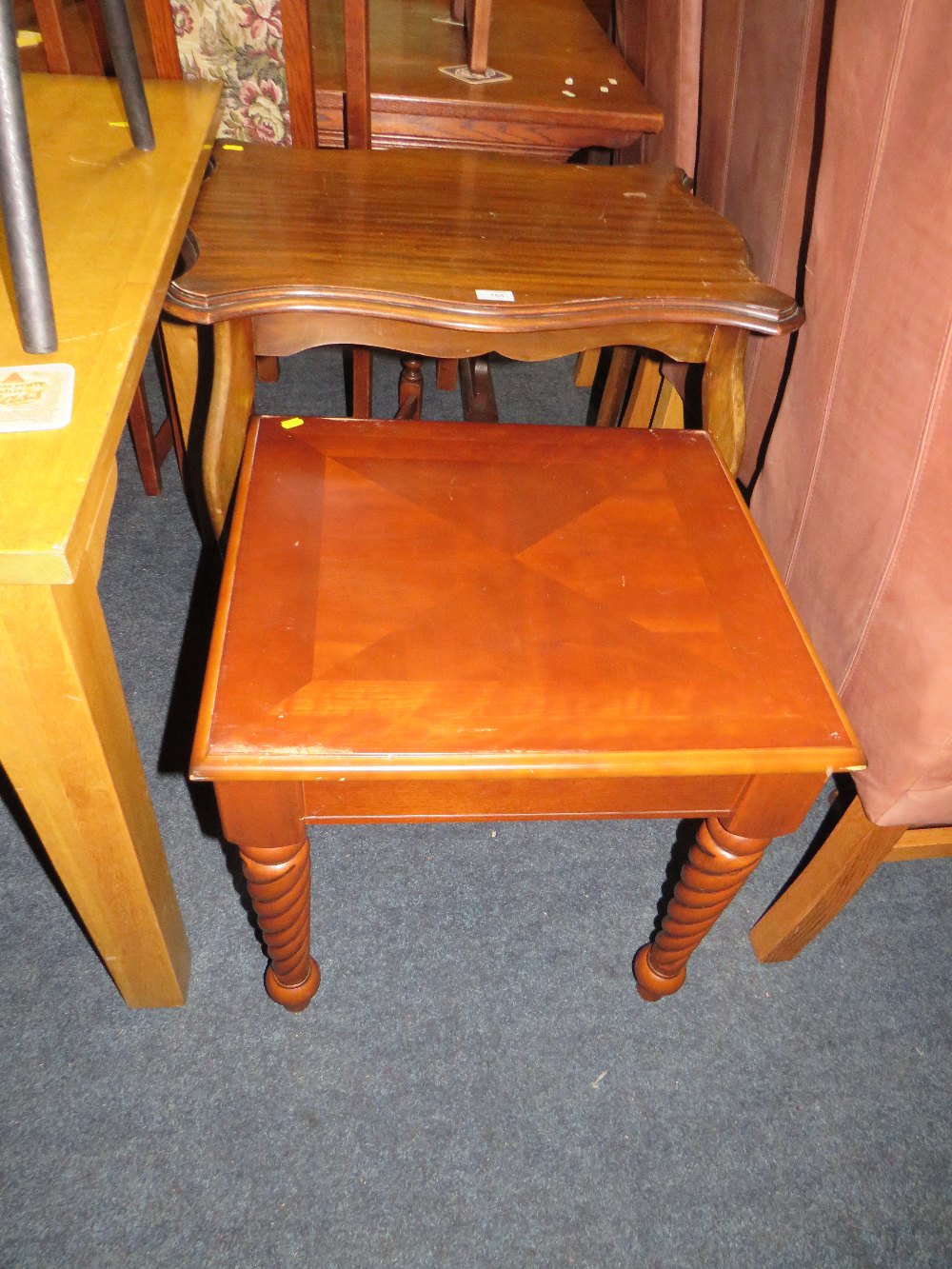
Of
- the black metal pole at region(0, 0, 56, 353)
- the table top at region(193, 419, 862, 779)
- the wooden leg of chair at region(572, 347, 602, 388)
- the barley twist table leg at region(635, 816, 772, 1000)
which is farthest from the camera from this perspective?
the wooden leg of chair at region(572, 347, 602, 388)

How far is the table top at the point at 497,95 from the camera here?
142 centimetres

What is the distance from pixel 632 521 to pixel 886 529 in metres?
0.24

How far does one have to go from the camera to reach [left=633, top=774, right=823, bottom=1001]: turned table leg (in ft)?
2.38

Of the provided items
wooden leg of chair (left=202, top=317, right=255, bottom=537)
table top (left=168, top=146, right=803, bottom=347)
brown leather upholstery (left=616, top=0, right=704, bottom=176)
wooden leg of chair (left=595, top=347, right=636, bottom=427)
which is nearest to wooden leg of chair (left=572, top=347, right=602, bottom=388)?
wooden leg of chair (left=595, top=347, right=636, bottom=427)

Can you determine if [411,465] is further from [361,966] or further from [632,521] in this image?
[361,966]

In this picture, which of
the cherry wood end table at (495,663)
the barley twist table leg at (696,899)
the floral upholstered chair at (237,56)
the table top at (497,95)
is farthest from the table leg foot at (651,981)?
the table top at (497,95)

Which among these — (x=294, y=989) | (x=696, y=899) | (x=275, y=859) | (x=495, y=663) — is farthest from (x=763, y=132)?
(x=294, y=989)

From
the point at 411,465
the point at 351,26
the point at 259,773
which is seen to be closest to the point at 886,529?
the point at 411,465

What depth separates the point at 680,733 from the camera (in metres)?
0.68

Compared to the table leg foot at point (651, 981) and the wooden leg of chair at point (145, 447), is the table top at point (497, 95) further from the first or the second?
the table leg foot at point (651, 981)

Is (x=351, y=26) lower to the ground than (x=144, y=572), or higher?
higher

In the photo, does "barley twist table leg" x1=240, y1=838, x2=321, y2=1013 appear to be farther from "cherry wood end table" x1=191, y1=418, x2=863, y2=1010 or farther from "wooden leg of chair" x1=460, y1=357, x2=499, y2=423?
"wooden leg of chair" x1=460, y1=357, x2=499, y2=423

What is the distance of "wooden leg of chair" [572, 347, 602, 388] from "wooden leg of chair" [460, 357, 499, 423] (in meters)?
0.31

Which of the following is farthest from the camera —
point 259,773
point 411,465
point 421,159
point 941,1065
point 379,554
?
point 421,159
